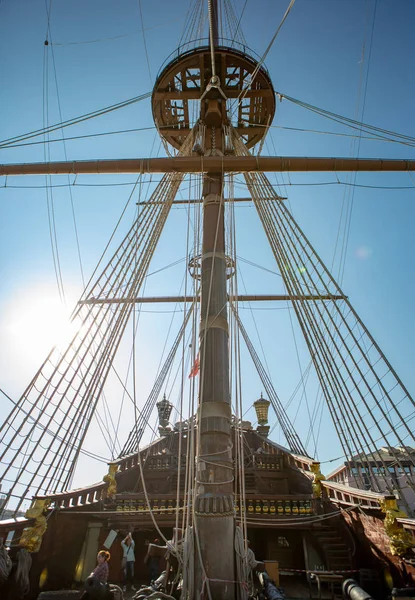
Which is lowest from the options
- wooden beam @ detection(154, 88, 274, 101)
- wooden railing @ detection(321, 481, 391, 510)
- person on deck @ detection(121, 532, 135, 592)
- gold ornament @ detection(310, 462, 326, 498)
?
person on deck @ detection(121, 532, 135, 592)

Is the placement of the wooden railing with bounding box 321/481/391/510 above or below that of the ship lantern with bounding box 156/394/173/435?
below

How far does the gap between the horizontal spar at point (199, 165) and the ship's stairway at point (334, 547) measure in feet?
23.7

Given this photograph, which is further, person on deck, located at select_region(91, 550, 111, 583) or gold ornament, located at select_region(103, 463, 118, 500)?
gold ornament, located at select_region(103, 463, 118, 500)

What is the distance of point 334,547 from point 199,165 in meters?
7.61

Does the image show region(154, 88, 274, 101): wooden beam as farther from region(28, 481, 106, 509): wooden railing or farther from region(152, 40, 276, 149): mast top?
region(28, 481, 106, 509): wooden railing

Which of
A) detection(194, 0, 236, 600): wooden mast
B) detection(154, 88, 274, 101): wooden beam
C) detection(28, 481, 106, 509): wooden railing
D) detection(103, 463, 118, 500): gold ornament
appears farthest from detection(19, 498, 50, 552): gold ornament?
detection(154, 88, 274, 101): wooden beam

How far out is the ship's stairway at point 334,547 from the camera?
19.0ft

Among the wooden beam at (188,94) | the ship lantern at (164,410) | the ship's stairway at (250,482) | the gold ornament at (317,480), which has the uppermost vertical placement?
the wooden beam at (188,94)

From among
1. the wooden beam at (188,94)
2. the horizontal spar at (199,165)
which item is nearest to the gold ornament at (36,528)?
the horizontal spar at (199,165)

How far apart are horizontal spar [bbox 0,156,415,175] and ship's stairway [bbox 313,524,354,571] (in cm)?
722

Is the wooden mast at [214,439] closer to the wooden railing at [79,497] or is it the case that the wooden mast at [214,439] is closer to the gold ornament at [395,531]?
the gold ornament at [395,531]

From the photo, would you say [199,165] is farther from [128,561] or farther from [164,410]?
[164,410]

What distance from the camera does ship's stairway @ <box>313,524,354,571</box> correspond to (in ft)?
19.0

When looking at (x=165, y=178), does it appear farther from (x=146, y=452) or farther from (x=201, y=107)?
(x=146, y=452)
